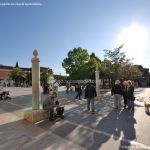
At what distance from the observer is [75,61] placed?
2168 inches

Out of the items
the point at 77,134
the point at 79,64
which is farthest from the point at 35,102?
the point at 79,64

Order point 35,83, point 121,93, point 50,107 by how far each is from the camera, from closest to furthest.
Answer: point 50,107 → point 35,83 → point 121,93

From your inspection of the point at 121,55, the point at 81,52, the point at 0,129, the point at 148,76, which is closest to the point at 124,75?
the point at 121,55

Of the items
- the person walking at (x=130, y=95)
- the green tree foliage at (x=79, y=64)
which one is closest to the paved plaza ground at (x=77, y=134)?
the person walking at (x=130, y=95)

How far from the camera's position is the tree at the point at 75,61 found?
177 ft

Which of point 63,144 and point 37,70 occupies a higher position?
point 37,70

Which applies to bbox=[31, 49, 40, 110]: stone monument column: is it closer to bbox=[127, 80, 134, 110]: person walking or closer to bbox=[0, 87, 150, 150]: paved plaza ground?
bbox=[0, 87, 150, 150]: paved plaza ground

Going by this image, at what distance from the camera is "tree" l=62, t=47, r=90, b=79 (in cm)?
5391

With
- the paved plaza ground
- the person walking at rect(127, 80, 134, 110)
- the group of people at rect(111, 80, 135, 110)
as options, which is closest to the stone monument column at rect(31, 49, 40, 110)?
the paved plaza ground

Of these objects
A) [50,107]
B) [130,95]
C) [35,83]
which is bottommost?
[50,107]

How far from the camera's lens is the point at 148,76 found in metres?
109

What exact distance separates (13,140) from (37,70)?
13.6 feet

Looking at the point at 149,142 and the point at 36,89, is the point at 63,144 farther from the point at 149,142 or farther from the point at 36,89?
the point at 36,89

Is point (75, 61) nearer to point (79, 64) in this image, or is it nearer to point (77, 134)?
point (79, 64)
